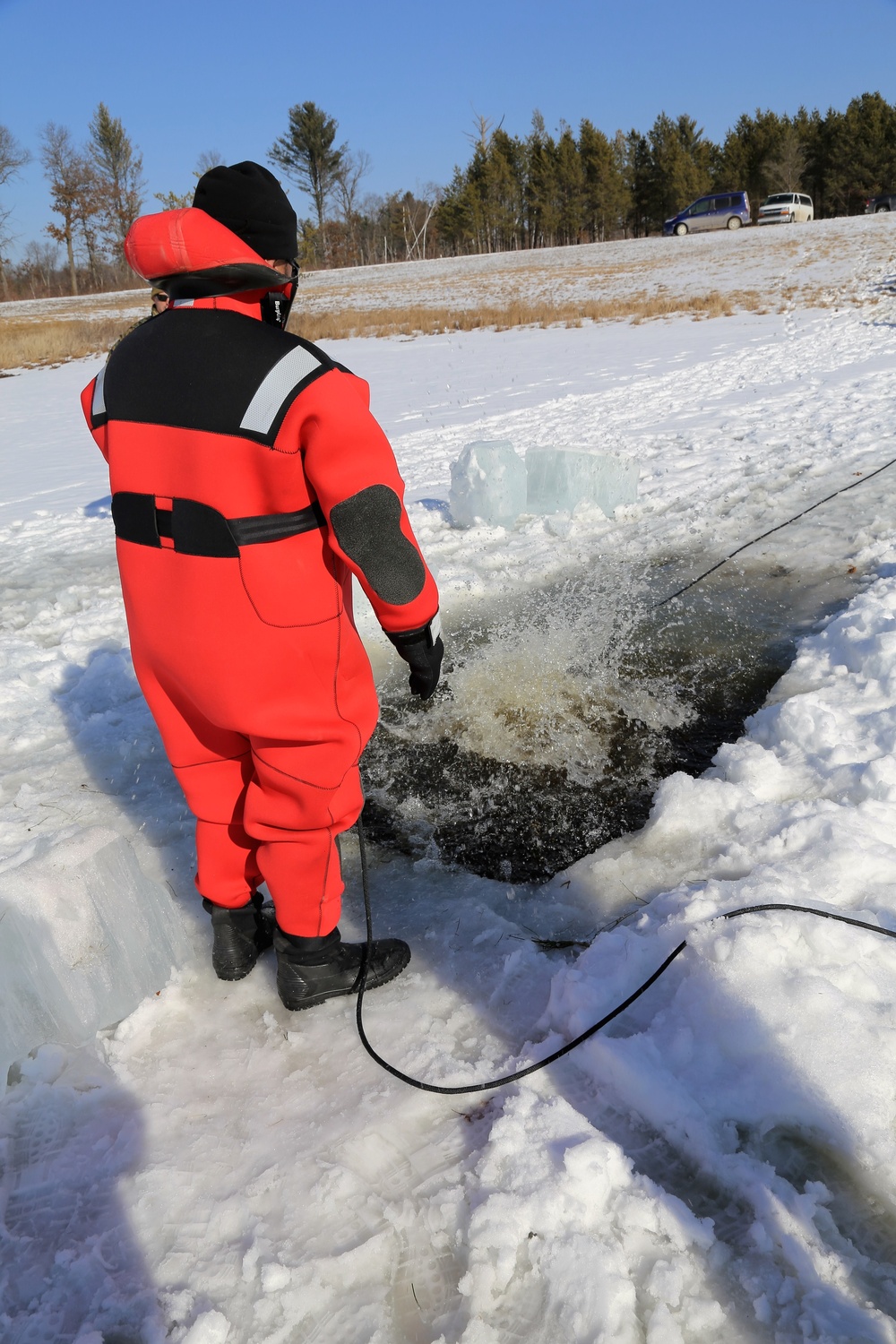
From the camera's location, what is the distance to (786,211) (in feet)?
114

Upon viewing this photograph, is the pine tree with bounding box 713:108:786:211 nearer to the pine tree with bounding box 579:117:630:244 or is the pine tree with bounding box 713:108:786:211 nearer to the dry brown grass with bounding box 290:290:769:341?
the pine tree with bounding box 579:117:630:244

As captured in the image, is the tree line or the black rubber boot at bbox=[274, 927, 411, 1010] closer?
the black rubber boot at bbox=[274, 927, 411, 1010]

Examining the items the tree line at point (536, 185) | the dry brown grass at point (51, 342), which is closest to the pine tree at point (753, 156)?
the tree line at point (536, 185)

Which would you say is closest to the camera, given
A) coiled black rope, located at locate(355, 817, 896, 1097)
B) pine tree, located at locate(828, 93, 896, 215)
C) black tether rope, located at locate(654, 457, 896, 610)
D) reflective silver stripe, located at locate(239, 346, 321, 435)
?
reflective silver stripe, located at locate(239, 346, 321, 435)

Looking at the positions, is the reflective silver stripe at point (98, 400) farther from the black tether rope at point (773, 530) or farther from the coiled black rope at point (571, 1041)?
the black tether rope at point (773, 530)

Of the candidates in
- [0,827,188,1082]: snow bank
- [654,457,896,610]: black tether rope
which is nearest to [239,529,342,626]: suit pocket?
[0,827,188,1082]: snow bank

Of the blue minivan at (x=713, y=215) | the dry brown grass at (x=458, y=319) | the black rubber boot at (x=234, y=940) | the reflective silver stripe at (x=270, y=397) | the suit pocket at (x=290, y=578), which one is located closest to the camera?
the reflective silver stripe at (x=270, y=397)

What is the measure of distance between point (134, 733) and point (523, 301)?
72.9ft

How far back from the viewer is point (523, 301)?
22719 millimetres

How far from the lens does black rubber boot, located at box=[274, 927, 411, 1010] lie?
198 cm

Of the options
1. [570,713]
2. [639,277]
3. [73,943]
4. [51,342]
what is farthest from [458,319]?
[73,943]

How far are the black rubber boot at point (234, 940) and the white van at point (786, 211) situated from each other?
39.3m

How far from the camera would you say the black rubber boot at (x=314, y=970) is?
6.49ft

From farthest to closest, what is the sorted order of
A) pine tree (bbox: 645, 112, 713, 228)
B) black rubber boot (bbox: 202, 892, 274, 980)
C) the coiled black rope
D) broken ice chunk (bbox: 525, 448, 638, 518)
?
pine tree (bbox: 645, 112, 713, 228)
broken ice chunk (bbox: 525, 448, 638, 518)
black rubber boot (bbox: 202, 892, 274, 980)
the coiled black rope
